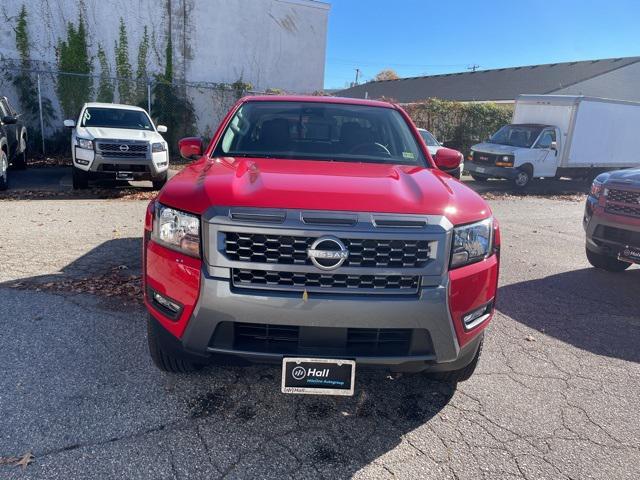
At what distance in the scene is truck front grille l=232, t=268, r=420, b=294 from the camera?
239 cm

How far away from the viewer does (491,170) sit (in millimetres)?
14891

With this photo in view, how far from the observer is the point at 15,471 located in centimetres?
227

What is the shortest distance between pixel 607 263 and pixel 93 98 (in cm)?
1612

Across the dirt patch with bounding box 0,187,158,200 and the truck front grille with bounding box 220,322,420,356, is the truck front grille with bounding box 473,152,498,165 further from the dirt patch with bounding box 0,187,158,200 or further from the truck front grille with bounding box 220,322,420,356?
the truck front grille with bounding box 220,322,420,356

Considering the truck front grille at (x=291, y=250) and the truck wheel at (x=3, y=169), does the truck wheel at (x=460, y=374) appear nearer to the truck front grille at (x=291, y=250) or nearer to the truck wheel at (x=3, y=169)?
the truck front grille at (x=291, y=250)

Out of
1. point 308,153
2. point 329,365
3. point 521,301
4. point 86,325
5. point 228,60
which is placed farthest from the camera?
point 228,60

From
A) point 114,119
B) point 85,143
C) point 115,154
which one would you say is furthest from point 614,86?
point 85,143

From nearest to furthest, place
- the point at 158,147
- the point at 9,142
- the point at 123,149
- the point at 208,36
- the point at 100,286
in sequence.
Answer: the point at 100,286
the point at 123,149
the point at 158,147
the point at 9,142
the point at 208,36

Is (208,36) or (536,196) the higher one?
(208,36)

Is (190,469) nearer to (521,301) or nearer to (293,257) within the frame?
(293,257)

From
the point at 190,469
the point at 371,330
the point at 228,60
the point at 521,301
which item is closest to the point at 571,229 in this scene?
the point at 521,301

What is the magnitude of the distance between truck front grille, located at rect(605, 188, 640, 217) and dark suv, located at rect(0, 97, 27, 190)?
1012cm

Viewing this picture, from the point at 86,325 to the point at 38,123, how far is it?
1423 centimetres

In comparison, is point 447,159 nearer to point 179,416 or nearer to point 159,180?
point 179,416
